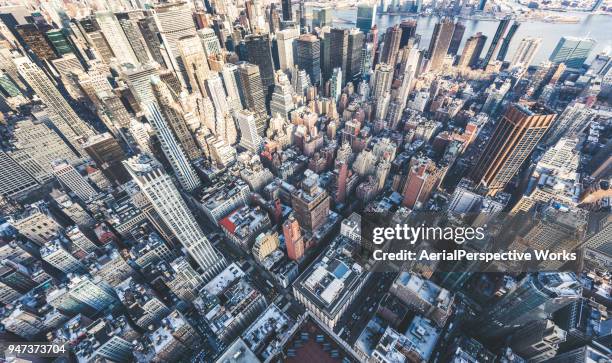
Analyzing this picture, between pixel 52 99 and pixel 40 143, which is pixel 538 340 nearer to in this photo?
pixel 40 143

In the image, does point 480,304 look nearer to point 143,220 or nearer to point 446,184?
point 446,184

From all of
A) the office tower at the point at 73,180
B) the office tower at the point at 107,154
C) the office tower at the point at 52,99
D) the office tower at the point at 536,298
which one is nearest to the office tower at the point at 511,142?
the office tower at the point at 536,298

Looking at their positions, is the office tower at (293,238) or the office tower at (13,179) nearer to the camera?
the office tower at (293,238)

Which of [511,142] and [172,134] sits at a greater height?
[172,134]

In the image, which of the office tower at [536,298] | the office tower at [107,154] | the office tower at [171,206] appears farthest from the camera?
the office tower at [107,154]

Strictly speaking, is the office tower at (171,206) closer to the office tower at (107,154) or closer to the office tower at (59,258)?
the office tower at (59,258)

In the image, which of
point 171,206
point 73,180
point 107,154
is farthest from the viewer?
point 107,154

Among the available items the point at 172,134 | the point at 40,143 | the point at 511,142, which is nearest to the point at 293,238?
the point at 172,134
